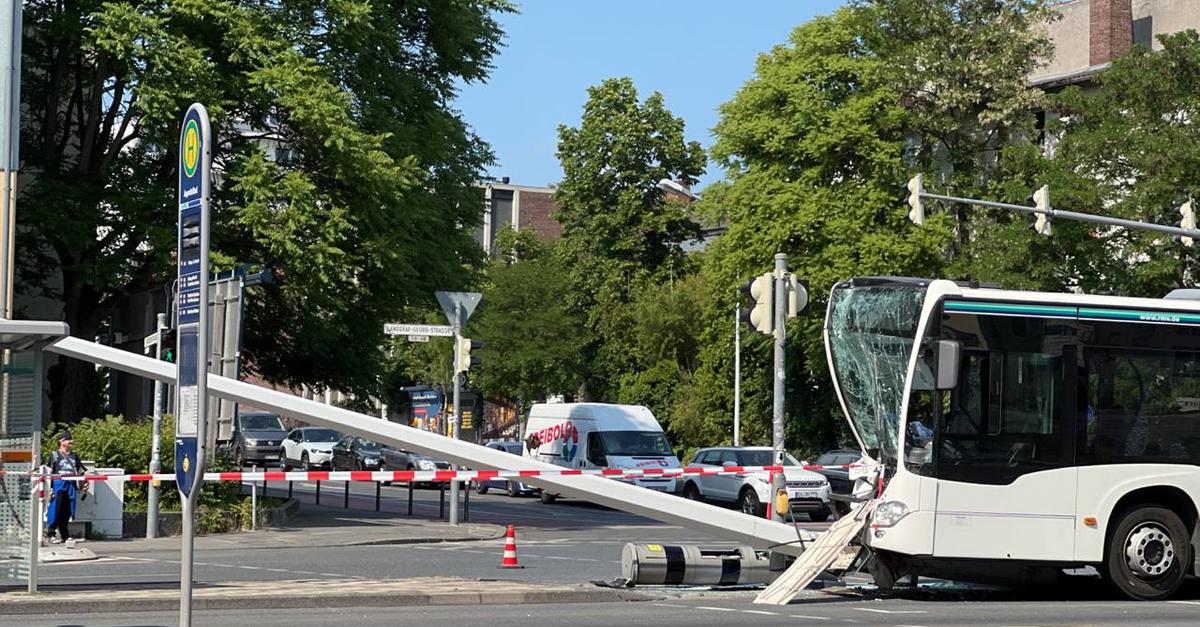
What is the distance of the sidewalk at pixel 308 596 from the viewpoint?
45.6ft

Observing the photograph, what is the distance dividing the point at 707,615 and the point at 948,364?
3.24m

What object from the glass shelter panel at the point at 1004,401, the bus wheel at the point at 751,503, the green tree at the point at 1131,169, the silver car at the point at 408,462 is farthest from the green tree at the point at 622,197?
the glass shelter panel at the point at 1004,401

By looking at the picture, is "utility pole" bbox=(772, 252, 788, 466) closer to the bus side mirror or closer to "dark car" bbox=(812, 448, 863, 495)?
the bus side mirror

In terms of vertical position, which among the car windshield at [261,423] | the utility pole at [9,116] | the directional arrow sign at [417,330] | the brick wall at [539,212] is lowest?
the car windshield at [261,423]

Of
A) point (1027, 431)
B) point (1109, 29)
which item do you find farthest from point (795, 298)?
point (1109, 29)

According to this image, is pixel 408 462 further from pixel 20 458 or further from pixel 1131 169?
pixel 20 458

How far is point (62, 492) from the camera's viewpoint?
22922mm

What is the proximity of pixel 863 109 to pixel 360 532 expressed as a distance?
91.2 feet

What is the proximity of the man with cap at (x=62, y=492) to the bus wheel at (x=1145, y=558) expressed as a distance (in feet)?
45.6

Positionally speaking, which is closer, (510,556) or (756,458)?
(510,556)

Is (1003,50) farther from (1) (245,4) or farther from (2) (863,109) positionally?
(1) (245,4)

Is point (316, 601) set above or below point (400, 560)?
above

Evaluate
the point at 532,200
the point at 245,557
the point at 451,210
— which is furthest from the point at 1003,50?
the point at 532,200

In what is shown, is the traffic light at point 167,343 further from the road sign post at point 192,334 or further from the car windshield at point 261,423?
the car windshield at point 261,423
